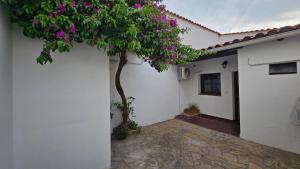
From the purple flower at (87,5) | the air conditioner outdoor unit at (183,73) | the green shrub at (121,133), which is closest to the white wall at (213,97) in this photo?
the air conditioner outdoor unit at (183,73)

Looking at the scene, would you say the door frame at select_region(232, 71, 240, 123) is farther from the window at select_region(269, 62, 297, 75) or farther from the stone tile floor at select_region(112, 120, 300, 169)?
the window at select_region(269, 62, 297, 75)

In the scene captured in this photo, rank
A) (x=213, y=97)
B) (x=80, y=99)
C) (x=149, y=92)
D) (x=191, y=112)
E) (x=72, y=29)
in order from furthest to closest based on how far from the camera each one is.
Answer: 1. (x=191, y=112)
2. (x=213, y=97)
3. (x=149, y=92)
4. (x=80, y=99)
5. (x=72, y=29)

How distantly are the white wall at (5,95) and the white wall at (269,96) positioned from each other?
591 cm

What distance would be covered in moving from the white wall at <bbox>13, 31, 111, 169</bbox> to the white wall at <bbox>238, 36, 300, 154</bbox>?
453cm

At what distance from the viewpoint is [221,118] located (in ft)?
24.6

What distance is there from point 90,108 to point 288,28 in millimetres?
5068

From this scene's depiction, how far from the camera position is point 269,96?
455 centimetres

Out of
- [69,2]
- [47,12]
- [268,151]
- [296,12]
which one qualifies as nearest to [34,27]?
[47,12]

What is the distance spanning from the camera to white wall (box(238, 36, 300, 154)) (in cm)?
409

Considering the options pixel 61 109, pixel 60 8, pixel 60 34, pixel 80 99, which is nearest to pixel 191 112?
pixel 80 99

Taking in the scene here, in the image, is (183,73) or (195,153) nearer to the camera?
(195,153)

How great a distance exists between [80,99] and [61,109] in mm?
365

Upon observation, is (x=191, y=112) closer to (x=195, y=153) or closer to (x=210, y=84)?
(x=210, y=84)

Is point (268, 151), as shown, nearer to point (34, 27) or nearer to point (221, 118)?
point (221, 118)
